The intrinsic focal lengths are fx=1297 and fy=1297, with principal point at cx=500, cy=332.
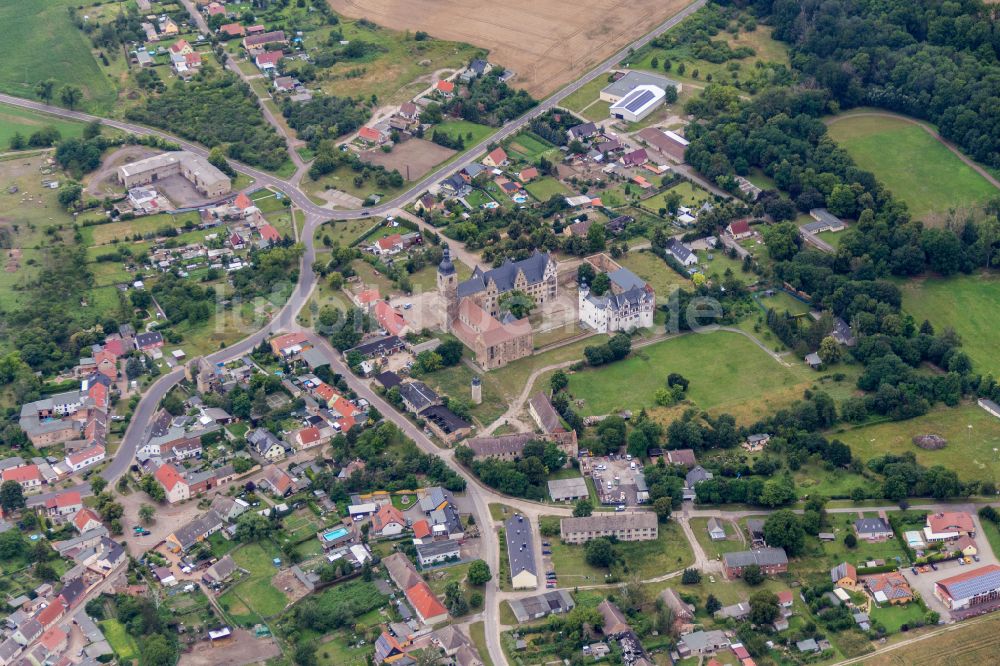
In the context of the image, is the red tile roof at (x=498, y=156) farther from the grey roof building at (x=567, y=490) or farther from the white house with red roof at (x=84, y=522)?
the white house with red roof at (x=84, y=522)

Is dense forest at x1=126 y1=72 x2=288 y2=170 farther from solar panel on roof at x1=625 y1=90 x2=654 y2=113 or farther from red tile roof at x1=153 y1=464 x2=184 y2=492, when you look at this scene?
red tile roof at x1=153 y1=464 x2=184 y2=492

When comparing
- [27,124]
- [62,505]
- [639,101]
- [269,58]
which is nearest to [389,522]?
[62,505]

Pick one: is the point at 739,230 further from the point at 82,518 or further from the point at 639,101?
the point at 82,518

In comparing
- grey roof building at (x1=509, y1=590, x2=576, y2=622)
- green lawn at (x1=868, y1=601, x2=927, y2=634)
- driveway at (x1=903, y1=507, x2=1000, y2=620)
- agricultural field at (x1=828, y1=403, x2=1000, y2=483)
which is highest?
grey roof building at (x1=509, y1=590, x2=576, y2=622)

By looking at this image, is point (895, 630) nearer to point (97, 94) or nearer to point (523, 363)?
point (523, 363)

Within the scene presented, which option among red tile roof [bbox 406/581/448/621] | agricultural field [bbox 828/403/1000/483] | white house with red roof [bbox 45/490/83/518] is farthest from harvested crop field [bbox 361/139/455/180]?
red tile roof [bbox 406/581/448/621]

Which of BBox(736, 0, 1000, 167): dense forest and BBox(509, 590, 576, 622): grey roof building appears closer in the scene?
BBox(509, 590, 576, 622): grey roof building

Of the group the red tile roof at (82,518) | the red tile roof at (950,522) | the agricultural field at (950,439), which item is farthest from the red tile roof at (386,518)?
the red tile roof at (950,522)
